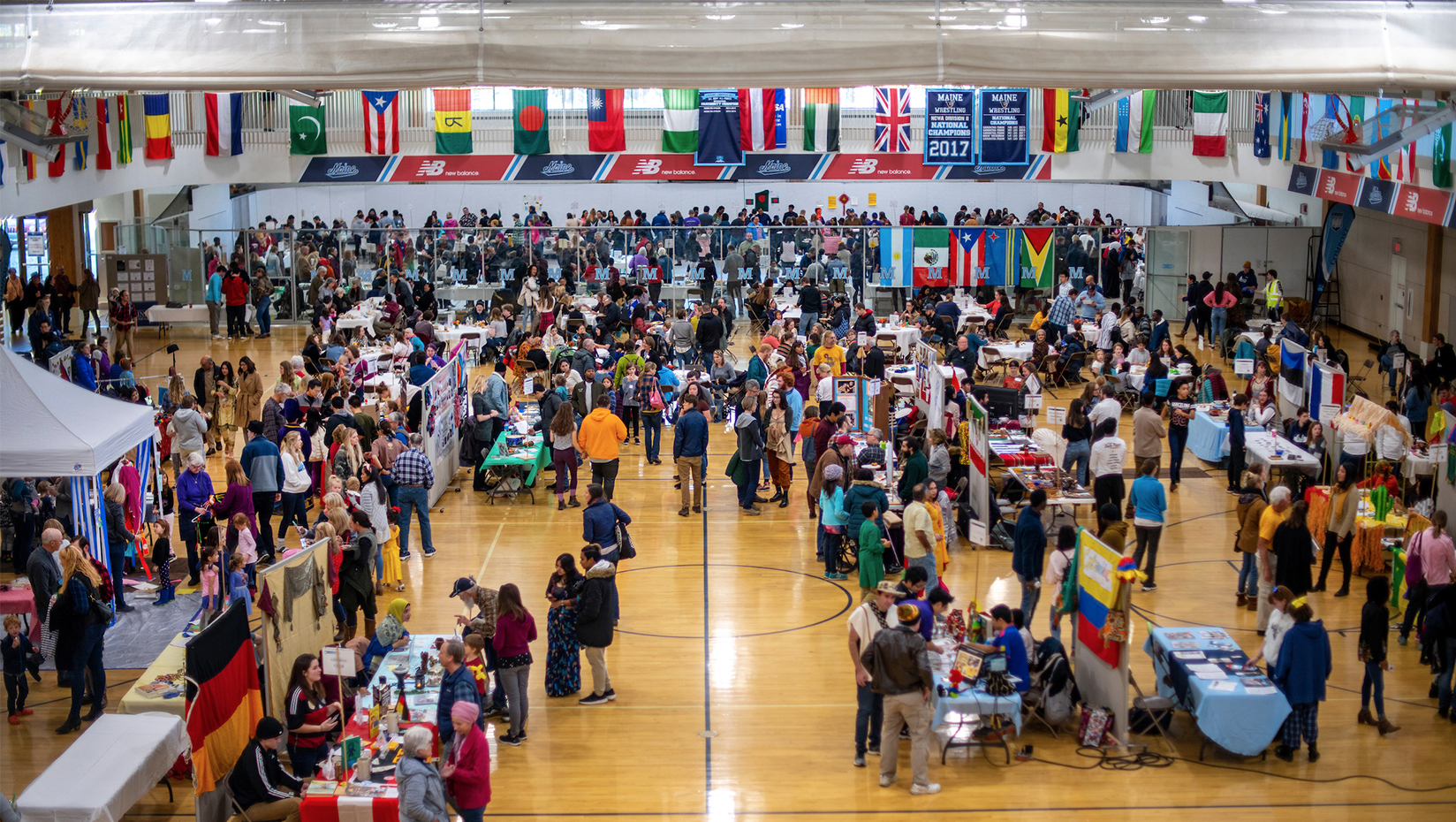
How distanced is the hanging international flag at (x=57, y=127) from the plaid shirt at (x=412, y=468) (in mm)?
13582

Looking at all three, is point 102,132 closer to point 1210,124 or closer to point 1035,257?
point 1035,257

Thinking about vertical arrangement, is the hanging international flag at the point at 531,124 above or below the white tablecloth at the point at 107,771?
above

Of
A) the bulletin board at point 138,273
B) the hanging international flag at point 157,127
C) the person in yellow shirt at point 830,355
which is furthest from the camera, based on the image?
the bulletin board at point 138,273

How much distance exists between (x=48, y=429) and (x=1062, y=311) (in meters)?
19.8

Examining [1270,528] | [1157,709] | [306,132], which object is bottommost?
[1157,709]

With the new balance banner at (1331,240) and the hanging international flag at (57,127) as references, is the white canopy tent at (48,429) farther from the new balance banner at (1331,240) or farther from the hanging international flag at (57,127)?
the new balance banner at (1331,240)

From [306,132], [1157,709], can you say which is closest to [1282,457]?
[1157,709]

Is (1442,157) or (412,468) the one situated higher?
(1442,157)

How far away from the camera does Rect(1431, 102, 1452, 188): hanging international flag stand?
21.3 metres

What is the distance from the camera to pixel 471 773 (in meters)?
8.46

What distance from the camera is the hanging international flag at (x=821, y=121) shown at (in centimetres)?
3434

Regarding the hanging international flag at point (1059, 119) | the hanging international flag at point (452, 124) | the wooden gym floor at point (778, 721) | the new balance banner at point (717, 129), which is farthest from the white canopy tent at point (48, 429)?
the hanging international flag at point (1059, 119)

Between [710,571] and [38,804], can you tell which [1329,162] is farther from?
[38,804]

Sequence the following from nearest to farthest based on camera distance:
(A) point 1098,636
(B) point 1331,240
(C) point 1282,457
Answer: (A) point 1098,636 < (C) point 1282,457 < (B) point 1331,240
